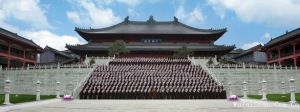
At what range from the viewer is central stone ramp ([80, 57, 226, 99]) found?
25.5 m

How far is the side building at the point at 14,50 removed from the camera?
4706 centimetres

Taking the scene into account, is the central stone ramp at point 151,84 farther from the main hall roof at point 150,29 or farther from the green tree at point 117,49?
the main hall roof at point 150,29

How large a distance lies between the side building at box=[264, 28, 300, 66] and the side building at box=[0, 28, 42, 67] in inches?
1396

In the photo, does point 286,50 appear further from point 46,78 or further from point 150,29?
point 46,78

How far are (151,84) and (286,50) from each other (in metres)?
30.9

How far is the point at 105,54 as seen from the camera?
158ft

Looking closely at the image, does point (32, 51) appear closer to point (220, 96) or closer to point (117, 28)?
point (117, 28)

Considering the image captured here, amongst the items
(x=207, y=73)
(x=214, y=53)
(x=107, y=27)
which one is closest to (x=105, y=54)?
(x=107, y=27)

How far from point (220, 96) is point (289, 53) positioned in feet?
90.7

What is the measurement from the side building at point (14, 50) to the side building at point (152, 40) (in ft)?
27.0

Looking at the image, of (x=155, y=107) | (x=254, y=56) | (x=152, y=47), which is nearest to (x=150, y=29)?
(x=152, y=47)

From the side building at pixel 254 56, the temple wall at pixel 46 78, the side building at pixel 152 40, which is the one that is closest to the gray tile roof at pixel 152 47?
the side building at pixel 152 40

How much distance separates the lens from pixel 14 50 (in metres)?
51.2

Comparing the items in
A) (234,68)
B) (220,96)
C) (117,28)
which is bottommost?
(220,96)
